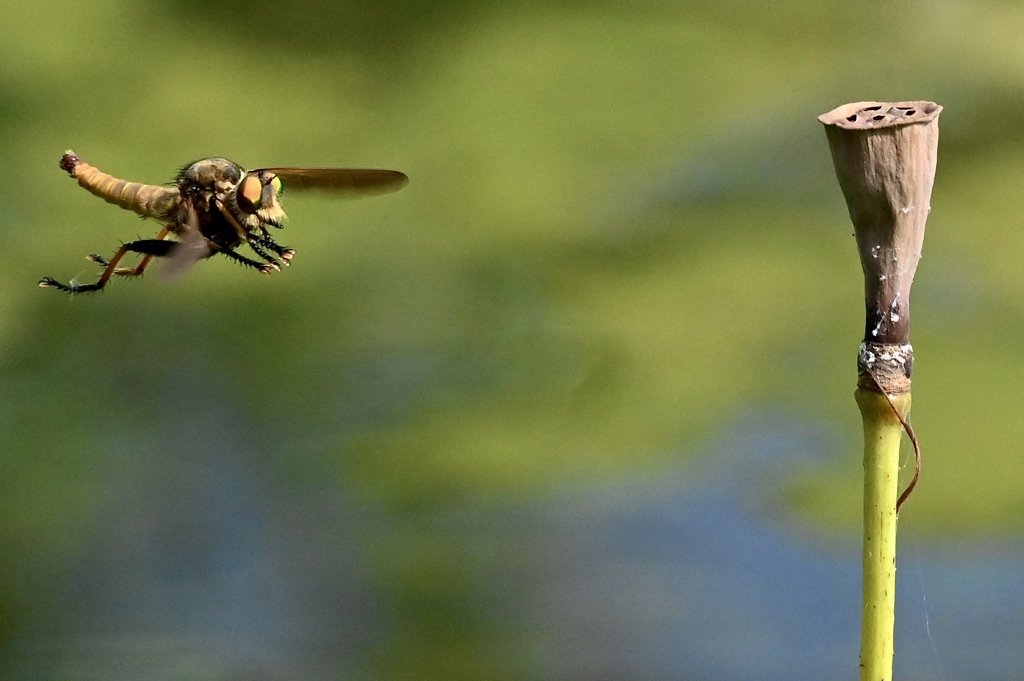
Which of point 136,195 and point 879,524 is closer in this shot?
point 879,524

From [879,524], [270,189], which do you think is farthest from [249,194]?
[879,524]

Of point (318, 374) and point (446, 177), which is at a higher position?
point (446, 177)

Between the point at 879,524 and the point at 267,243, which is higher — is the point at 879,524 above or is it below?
below

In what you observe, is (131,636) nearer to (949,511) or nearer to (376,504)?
(376,504)

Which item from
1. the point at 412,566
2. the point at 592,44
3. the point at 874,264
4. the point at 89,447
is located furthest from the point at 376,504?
the point at 874,264

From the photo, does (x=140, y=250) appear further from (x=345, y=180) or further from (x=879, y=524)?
(x=879, y=524)

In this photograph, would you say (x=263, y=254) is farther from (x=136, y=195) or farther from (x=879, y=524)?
(x=879, y=524)
